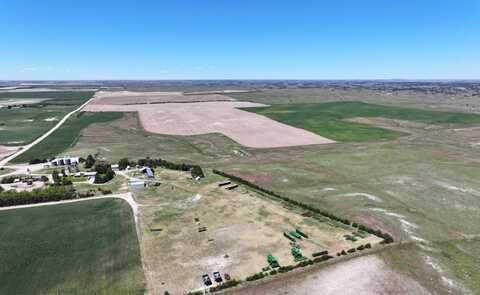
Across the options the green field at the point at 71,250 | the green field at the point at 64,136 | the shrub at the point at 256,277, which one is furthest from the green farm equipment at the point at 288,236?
Result: the green field at the point at 64,136

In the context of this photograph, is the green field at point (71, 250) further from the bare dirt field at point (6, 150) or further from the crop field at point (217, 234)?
the bare dirt field at point (6, 150)

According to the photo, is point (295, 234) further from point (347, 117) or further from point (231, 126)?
point (347, 117)

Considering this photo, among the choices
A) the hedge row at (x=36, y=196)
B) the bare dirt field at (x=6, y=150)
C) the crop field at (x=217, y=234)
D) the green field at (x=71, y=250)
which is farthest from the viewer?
the bare dirt field at (x=6, y=150)

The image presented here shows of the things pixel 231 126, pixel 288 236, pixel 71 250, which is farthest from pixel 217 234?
pixel 231 126

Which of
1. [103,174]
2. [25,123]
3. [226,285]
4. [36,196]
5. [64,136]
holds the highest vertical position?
[25,123]

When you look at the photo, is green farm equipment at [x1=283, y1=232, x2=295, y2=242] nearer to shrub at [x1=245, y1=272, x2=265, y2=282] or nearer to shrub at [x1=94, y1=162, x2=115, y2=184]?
shrub at [x1=245, y1=272, x2=265, y2=282]

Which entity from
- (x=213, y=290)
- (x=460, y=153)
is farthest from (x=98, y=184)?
(x=460, y=153)
